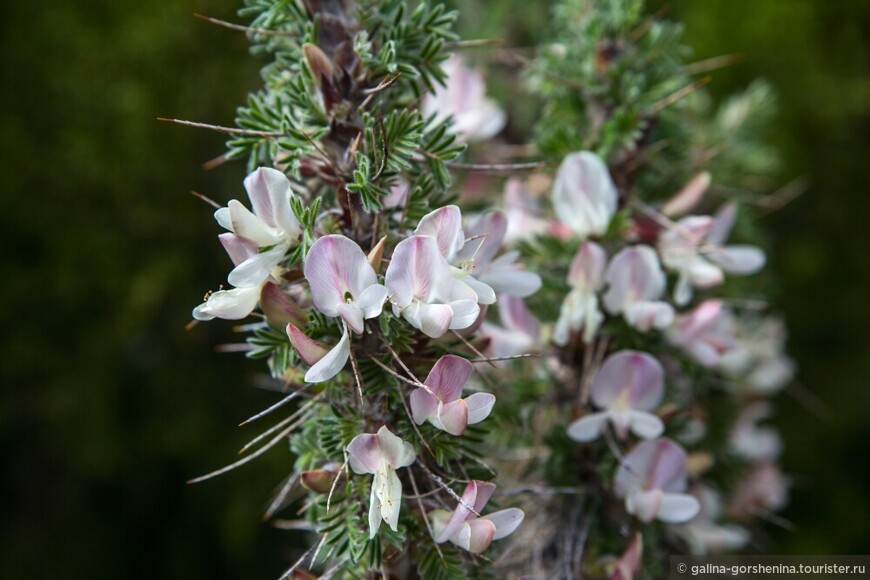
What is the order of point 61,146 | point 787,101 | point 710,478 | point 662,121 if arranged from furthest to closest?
point 787,101 → point 61,146 → point 710,478 → point 662,121

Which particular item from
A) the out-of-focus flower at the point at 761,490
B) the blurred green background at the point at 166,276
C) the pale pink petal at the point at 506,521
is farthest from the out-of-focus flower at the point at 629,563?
the blurred green background at the point at 166,276

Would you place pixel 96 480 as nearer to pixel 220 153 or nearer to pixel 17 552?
pixel 17 552

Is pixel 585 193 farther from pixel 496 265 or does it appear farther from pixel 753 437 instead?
pixel 753 437

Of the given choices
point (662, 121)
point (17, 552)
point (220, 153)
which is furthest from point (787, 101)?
point (17, 552)

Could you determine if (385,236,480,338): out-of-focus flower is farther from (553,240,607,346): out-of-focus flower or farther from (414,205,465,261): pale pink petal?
(553,240,607,346): out-of-focus flower

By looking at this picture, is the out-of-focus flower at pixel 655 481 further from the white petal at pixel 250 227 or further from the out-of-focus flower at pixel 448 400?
the white petal at pixel 250 227

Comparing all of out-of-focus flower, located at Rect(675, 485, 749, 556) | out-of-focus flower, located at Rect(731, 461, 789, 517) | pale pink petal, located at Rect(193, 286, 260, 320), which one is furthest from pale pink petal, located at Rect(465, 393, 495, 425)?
out-of-focus flower, located at Rect(731, 461, 789, 517)

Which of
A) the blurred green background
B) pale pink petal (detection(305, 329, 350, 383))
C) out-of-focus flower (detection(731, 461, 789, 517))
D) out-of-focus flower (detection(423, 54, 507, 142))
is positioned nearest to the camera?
pale pink petal (detection(305, 329, 350, 383))
